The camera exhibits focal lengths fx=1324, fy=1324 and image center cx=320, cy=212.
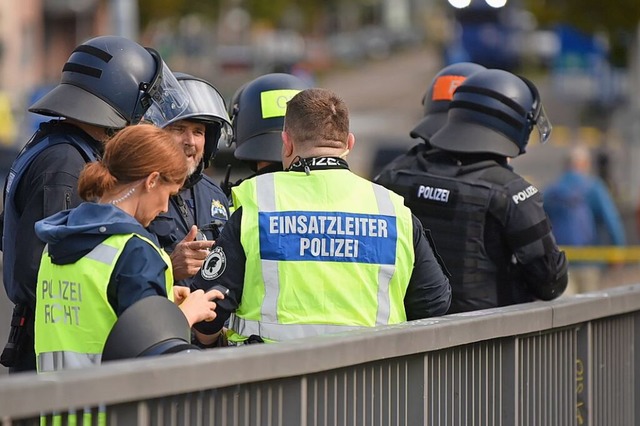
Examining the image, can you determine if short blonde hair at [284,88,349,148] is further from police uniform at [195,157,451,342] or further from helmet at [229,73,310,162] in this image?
helmet at [229,73,310,162]

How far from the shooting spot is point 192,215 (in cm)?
529

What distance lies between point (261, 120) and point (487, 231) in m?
1.18

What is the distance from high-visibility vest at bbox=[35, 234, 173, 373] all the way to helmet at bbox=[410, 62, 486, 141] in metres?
2.73

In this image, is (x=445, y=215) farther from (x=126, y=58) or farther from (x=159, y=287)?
(x=159, y=287)

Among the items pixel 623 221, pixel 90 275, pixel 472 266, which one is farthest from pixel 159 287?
pixel 623 221

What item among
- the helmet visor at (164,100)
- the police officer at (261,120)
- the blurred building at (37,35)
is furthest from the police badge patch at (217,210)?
the blurred building at (37,35)

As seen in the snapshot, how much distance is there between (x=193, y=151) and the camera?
5.26m

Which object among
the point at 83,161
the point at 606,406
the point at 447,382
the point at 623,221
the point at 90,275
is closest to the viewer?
the point at 90,275

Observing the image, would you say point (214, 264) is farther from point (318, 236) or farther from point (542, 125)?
point (542, 125)

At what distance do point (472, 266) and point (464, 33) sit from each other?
1614 inches

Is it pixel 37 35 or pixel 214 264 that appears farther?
pixel 37 35

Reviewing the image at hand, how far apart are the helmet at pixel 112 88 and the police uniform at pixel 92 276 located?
1045mm

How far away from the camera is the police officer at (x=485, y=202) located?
559cm

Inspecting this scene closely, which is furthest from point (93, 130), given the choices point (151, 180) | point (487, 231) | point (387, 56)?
point (387, 56)
